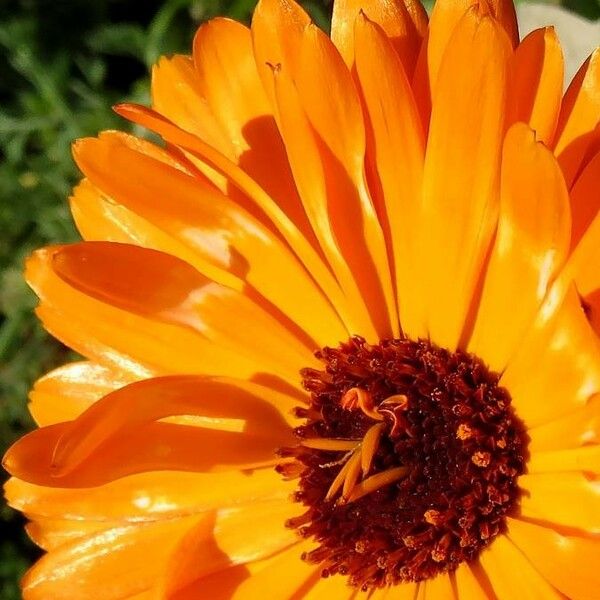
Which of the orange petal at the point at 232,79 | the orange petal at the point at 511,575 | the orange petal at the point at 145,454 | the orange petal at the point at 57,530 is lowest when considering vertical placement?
the orange petal at the point at 57,530

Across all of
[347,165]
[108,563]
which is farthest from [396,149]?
[108,563]

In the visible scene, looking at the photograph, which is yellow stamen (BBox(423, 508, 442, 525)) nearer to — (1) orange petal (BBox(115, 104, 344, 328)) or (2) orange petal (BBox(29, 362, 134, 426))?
(1) orange petal (BBox(115, 104, 344, 328))

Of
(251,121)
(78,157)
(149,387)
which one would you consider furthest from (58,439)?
(251,121)

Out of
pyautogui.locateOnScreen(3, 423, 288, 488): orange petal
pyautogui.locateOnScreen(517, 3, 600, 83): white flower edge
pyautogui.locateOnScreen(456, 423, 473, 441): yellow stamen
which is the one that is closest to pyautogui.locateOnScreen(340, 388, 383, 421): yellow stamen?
pyautogui.locateOnScreen(456, 423, 473, 441): yellow stamen

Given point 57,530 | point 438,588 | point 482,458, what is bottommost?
point 57,530

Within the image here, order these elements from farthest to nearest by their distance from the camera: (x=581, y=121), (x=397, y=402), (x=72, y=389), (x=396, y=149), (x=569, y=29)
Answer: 1. (x=569, y=29)
2. (x=72, y=389)
3. (x=397, y=402)
4. (x=396, y=149)
5. (x=581, y=121)

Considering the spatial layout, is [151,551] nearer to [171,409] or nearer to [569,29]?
[171,409]

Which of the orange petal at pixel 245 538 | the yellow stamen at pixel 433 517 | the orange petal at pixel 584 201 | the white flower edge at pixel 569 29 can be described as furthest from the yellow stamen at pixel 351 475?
the white flower edge at pixel 569 29

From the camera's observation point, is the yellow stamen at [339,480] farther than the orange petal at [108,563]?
No

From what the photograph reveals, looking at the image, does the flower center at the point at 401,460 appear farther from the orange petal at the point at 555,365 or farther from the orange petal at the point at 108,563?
the orange petal at the point at 108,563
